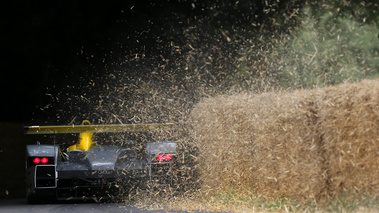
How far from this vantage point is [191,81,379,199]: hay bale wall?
30.9 ft

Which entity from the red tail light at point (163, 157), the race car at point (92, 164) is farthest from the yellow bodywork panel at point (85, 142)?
the red tail light at point (163, 157)

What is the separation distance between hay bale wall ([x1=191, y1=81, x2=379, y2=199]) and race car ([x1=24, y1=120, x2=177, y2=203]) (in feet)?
4.25

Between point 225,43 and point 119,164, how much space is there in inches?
501

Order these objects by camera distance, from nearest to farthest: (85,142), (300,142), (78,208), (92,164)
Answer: (300,142) < (78,208) < (92,164) < (85,142)

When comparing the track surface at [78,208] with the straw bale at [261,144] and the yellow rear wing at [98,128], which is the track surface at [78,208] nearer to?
the yellow rear wing at [98,128]

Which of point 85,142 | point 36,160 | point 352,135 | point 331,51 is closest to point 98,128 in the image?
point 85,142

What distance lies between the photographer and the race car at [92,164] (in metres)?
13.8

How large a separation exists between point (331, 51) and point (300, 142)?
11.5 metres

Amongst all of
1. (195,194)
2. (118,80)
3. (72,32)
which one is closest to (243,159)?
(195,194)

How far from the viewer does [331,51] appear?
21234 millimetres

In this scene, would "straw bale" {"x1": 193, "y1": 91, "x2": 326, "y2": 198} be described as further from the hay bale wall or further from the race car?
the race car

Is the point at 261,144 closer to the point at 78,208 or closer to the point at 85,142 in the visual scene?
the point at 78,208

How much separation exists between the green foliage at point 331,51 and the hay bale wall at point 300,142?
8111mm

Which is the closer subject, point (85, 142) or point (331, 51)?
point (85, 142)
